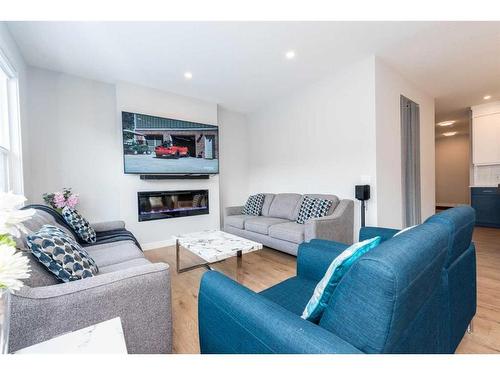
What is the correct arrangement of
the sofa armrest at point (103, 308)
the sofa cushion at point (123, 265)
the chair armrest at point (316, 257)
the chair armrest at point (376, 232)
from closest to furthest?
the sofa armrest at point (103, 308)
the chair armrest at point (316, 257)
the sofa cushion at point (123, 265)
the chair armrest at point (376, 232)

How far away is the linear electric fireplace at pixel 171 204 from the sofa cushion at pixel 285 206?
4.31 ft

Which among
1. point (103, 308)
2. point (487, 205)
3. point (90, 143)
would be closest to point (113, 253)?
point (103, 308)

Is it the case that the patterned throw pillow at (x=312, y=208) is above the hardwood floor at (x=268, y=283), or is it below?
above

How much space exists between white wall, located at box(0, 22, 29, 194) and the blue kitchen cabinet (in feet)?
24.8

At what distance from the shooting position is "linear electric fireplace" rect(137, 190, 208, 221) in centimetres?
354

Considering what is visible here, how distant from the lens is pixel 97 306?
3.34ft

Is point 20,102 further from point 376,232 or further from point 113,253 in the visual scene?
point 376,232

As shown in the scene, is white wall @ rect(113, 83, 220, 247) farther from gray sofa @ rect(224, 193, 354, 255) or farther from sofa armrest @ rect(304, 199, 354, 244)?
sofa armrest @ rect(304, 199, 354, 244)

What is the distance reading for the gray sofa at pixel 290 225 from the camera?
106 inches

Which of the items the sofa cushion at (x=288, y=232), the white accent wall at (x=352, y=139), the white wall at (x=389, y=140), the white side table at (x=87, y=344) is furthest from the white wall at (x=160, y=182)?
the white side table at (x=87, y=344)

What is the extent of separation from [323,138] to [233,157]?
206 centimetres

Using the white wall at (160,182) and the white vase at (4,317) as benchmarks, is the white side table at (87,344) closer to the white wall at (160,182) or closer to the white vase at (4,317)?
the white vase at (4,317)

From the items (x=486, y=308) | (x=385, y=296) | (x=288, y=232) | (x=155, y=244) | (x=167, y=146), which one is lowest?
(x=486, y=308)

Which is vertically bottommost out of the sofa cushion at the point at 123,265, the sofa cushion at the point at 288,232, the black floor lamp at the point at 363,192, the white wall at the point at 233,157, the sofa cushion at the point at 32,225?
the sofa cushion at the point at 288,232
